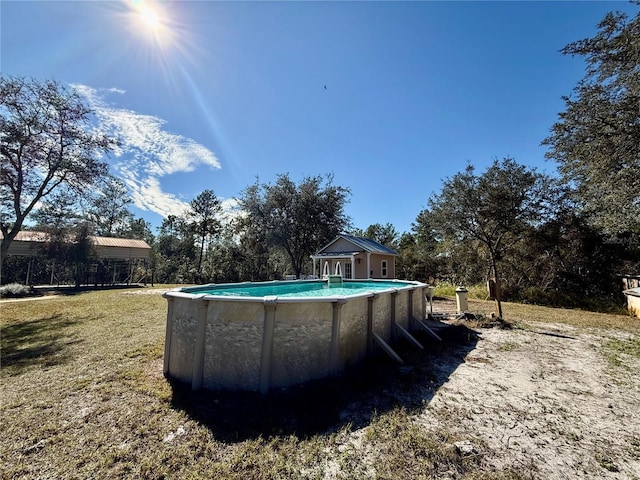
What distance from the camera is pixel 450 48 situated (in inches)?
353

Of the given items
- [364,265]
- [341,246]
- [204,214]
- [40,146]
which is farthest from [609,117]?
[204,214]

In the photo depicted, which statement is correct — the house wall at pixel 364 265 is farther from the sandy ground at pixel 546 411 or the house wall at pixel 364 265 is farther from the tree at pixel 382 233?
the tree at pixel 382 233

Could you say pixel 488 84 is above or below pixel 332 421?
above

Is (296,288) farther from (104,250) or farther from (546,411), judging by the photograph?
(104,250)

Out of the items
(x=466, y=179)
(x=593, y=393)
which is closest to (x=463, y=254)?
(x=466, y=179)

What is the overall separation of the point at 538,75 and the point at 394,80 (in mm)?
4926

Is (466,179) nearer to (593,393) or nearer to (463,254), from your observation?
(463,254)

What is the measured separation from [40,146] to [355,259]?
1785 centimetres

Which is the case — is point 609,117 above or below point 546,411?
above

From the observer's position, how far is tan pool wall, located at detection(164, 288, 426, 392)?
3.62m

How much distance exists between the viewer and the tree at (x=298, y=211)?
22516mm

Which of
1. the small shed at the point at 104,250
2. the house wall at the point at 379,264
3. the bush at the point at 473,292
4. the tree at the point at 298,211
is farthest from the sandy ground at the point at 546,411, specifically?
the small shed at the point at 104,250

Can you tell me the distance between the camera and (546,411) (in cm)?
320

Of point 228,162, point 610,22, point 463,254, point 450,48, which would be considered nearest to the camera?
point 610,22
